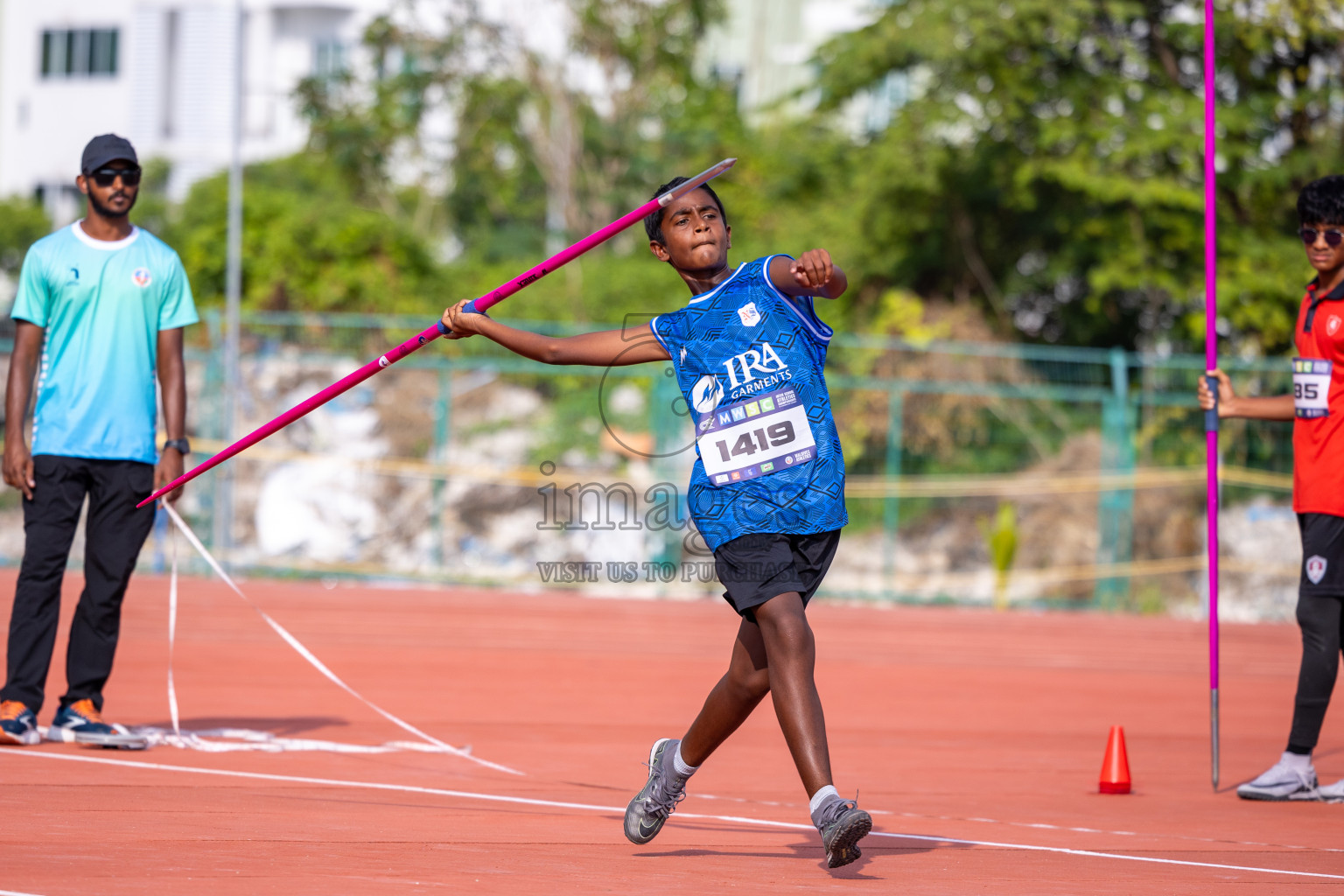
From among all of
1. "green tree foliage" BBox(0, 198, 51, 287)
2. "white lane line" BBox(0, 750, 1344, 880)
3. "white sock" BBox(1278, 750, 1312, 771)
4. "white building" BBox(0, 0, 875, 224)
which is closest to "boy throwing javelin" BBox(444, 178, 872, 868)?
"white lane line" BBox(0, 750, 1344, 880)

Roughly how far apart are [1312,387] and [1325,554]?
0.64 m

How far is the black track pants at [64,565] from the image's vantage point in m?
5.77

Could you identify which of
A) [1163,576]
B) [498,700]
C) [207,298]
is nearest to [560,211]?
[207,298]

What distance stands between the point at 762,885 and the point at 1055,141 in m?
16.6

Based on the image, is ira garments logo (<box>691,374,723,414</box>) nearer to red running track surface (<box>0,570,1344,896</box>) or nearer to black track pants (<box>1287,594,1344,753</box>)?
red running track surface (<box>0,570,1344,896</box>)

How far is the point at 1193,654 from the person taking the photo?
12.6m

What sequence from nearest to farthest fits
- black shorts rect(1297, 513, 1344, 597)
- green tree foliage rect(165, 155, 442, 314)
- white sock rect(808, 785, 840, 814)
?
white sock rect(808, 785, 840, 814)
black shorts rect(1297, 513, 1344, 597)
green tree foliage rect(165, 155, 442, 314)

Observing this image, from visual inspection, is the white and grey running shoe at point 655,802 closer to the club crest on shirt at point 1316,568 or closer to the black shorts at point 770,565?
the black shorts at point 770,565

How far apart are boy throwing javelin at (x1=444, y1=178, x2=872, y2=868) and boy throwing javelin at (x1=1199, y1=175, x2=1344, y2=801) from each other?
7.88 ft

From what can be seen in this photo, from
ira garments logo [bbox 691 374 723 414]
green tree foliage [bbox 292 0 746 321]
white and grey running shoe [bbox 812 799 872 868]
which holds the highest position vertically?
green tree foliage [bbox 292 0 746 321]

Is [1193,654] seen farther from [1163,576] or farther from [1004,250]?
[1004,250]

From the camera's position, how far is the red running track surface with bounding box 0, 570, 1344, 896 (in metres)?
3.88

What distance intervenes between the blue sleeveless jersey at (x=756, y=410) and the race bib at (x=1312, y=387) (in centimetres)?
243

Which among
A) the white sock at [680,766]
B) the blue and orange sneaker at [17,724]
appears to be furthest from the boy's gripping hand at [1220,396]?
the blue and orange sneaker at [17,724]
